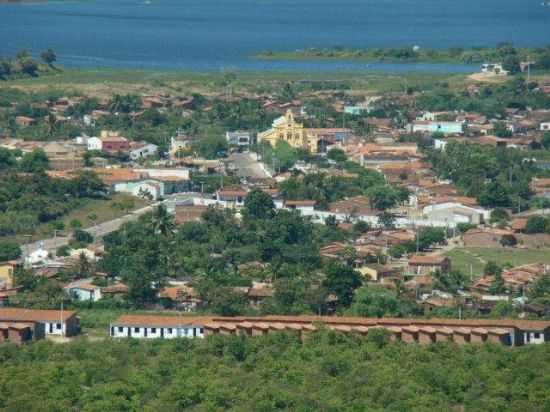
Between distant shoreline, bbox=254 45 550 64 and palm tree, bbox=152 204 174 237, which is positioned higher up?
palm tree, bbox=152 204 174 237

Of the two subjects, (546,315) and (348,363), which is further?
(546,315)

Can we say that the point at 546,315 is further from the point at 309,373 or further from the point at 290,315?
the point at 309,373

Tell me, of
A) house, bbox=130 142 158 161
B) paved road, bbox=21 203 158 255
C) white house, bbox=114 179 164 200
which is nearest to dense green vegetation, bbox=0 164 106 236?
white house, bbox=114 179 164 200

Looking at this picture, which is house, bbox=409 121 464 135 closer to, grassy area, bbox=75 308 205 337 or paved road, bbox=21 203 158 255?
paved road, bbox=21 203 158 255

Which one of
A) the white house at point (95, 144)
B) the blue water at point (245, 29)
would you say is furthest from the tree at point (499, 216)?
the blue water at point (245, 29)

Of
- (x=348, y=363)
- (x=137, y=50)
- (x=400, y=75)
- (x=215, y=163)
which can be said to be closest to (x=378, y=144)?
(x=215, y=163)

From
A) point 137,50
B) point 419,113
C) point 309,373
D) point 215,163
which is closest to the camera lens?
point 309,373
